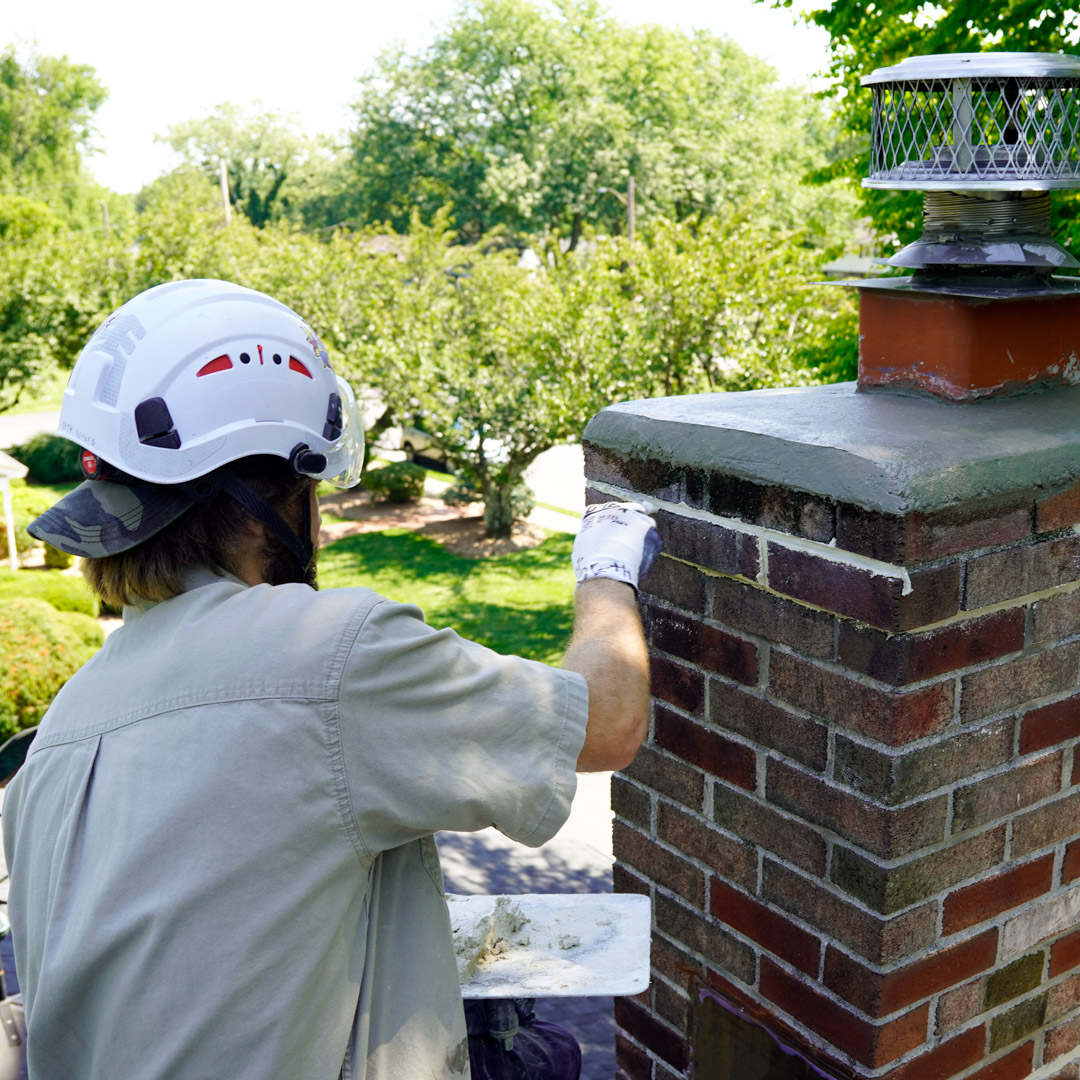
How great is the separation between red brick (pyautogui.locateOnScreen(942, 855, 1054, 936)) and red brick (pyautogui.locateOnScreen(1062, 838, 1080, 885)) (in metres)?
0.03

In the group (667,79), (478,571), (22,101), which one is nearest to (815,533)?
(478,571)

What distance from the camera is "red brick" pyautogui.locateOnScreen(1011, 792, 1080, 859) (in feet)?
5.62

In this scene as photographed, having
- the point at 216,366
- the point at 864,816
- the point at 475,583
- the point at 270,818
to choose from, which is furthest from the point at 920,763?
the point at 475,583

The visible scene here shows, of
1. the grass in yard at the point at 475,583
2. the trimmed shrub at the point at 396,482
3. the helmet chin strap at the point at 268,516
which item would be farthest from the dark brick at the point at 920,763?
the trimmed shrub at the point at 396,482

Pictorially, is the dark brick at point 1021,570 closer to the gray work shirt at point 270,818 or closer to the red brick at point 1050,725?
the red brick at point 1050,725

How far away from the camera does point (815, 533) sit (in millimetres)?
1549

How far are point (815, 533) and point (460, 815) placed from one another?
2.04 feet

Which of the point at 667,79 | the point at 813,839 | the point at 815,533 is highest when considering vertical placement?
the point at 667,79

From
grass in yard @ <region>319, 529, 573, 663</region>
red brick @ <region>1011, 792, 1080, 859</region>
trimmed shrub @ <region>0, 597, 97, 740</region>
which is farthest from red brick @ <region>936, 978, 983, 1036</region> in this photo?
grass in yard @ <region>319, 529, 573, 663</region>

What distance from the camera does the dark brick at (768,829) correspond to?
65.4 inches

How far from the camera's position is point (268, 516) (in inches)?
67.4

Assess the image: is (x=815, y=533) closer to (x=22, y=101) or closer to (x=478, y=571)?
(x=478, y=571)

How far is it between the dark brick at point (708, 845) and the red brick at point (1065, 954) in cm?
52

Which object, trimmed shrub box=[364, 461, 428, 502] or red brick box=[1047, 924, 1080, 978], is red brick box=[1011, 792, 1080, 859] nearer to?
red brick box=[1047, 924, 1080, 978]
